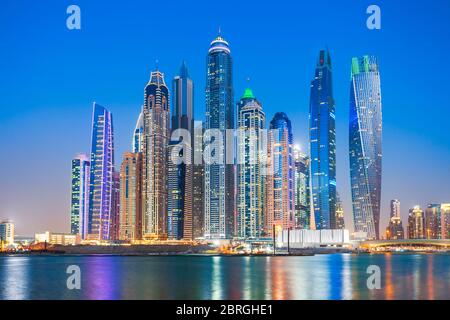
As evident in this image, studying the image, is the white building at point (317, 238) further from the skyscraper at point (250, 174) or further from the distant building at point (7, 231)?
the distant building at point (7, 231)

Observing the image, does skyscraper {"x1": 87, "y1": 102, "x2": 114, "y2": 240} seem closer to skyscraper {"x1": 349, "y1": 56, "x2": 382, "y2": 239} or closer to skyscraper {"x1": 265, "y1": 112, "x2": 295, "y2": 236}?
skyscraper {"x1": 265, "y1": 112, "x2": 295, "y2": 236}

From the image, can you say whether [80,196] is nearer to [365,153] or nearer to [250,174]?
[250,174]

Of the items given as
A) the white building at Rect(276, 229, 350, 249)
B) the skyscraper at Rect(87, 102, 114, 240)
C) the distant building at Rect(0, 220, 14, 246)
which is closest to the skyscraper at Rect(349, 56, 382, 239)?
the white building at Rect(276, 229, 350, 249)

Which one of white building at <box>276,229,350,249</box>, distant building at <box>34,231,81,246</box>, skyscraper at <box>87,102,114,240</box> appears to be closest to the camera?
white building at <box>276,229,350,249</box>

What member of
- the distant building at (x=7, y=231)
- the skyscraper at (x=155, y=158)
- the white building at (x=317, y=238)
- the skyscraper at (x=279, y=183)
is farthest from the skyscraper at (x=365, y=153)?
the distant building at (x=7, y=231)

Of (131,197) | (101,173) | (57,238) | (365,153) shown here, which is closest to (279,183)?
(365,153)

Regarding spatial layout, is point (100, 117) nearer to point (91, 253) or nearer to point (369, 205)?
point (91, 253)
